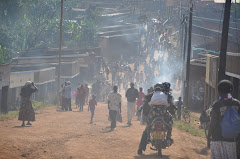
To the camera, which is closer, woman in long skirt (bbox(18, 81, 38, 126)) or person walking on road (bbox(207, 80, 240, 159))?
person walking on road (bbox(207, 80, 240, 159))

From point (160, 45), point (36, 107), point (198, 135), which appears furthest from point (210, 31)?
point (198, 135)

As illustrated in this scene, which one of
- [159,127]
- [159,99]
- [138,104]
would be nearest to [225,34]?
[138,104]

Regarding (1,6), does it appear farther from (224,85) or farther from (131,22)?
(224,85)

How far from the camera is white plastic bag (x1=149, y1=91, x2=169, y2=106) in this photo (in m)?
8.89

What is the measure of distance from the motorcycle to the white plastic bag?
11cm

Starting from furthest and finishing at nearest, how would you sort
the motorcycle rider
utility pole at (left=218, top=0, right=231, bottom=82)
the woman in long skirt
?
utility pole at (left=218, top=0, right=231, bottom=82) < the woman in long skirt < the motorcycle rider

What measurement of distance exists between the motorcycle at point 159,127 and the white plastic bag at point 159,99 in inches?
4.3

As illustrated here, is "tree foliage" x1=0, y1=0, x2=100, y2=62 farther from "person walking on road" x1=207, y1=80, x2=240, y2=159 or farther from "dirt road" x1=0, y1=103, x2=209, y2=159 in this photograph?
"person walking on road" x1=207, y1=80, x2=240, y2=159

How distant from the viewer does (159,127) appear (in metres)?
8.80

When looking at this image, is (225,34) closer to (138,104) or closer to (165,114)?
(138,104)

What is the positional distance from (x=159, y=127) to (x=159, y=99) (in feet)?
2.06

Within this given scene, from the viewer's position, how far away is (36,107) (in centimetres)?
2448

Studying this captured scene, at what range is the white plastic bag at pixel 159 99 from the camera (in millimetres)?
8891

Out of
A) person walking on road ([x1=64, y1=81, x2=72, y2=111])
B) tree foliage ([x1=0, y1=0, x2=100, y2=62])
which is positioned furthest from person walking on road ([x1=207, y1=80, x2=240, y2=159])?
tree foliage ([x1=0, y1=0, x2=100, y2=62])
